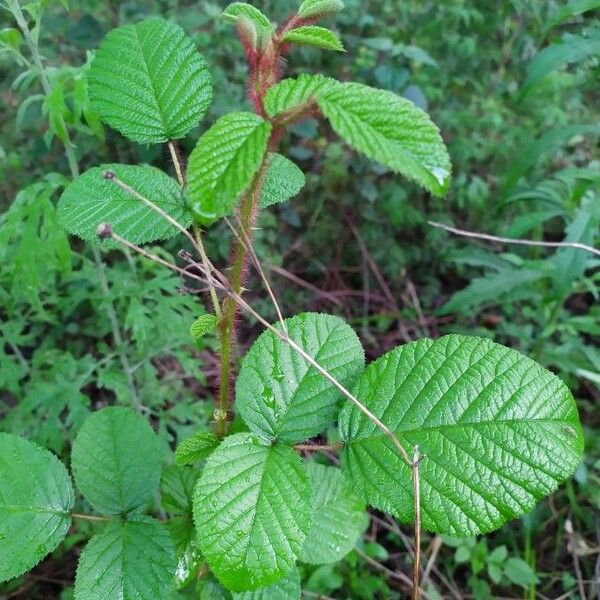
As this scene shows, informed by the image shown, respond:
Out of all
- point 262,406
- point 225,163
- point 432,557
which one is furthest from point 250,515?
point 432,557

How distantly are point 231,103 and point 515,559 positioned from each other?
6.35 ft

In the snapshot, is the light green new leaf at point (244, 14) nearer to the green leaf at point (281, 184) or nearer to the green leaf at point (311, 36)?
the green leaf at point (311, 36)

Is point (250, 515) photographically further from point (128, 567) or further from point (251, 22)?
point (251, 22)

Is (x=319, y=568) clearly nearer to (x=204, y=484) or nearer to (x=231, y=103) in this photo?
(x=204, y=484)

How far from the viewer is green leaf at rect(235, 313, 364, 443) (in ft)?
2.74

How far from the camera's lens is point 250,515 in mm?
743

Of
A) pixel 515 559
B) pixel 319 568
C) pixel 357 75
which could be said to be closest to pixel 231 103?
pixel 357 75

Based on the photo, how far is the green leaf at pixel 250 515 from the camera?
72 cm

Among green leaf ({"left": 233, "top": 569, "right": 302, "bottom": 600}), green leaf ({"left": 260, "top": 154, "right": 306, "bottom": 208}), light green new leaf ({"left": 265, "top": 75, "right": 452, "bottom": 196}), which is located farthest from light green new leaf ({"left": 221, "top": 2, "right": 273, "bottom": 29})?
green leaf ({"left": 233, "top": 569, "right": 302, "bottom": 600})

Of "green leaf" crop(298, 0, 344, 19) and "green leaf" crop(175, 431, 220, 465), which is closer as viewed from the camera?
"green leaf" crop(298, 0, 344, 19)

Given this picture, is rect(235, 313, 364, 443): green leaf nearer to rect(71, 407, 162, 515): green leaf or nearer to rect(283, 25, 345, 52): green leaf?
rect(71, 407, 162, 515): green leaf

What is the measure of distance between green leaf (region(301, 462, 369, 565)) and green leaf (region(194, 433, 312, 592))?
14.8 inches

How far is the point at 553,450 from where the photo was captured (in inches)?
29.0

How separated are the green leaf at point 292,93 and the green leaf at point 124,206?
9.7 inches
